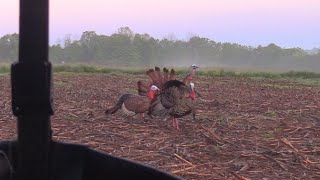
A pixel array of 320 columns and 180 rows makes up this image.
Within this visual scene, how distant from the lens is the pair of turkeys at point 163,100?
5.97 metres

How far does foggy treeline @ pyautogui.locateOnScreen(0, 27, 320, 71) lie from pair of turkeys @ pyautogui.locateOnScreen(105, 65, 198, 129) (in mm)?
20906

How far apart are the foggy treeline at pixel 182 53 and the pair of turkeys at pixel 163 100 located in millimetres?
20906

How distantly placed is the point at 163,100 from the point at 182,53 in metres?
23.7

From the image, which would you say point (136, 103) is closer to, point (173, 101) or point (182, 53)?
point (173, 101)

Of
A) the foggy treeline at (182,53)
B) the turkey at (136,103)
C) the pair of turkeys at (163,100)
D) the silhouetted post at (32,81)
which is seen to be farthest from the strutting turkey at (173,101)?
the foggy treeline at (182,53)

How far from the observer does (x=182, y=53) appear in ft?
97.2

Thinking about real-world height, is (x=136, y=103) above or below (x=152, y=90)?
below

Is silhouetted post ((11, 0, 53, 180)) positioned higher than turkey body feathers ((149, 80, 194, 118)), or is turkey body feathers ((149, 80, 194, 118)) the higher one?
silhouetted post ((11, 0, 53, 180))

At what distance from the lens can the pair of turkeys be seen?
5.97m

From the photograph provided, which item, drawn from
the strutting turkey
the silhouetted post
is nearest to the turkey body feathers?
the strutting turkey

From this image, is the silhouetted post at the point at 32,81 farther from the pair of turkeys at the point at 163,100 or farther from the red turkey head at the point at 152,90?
the red turkey head at the point at 152,90

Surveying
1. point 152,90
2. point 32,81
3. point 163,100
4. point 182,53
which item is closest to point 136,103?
point 152,90

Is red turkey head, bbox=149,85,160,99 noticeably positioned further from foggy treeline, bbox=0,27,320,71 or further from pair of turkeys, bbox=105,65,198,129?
foggy treeline, bbox=0,27,320,71

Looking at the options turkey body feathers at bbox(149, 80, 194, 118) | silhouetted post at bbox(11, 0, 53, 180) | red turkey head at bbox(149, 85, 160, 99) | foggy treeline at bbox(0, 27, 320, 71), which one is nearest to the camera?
silhouetted post at bbox(11, 0, 53, 180)
